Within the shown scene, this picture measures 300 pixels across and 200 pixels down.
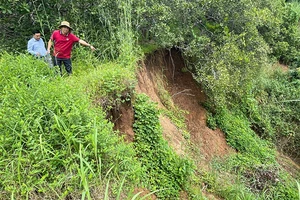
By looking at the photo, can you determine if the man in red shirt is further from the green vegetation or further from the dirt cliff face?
the dirt cliff face

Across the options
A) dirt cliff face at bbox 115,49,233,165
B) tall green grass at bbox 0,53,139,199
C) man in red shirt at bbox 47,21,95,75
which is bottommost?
dirt cliff face at bbox 115,49,233,165

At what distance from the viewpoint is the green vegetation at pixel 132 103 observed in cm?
262

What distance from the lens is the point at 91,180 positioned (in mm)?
2639

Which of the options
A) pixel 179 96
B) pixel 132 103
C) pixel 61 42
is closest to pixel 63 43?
pixel 61 42

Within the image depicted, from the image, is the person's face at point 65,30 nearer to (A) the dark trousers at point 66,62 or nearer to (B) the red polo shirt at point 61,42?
(B) the red polo shirt at point 61,42

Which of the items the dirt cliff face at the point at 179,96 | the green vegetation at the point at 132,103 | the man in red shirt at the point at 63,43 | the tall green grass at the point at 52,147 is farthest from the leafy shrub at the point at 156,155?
the man in red shirt at the point at 63,43

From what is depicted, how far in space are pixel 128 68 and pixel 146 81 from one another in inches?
60.0

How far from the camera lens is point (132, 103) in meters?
4.59

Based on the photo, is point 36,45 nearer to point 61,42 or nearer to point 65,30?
point 61,42

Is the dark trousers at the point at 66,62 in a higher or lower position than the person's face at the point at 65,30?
lower

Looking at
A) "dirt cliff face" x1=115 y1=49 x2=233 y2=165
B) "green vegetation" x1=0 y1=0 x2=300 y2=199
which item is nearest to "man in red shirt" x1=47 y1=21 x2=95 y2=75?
"green vegetation" x1=0 y1=0 x2=300 y2=199

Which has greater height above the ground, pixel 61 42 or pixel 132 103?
pixel 61 42

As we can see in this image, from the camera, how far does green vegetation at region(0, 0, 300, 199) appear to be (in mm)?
2617

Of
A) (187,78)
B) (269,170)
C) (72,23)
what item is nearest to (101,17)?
(72,23)
